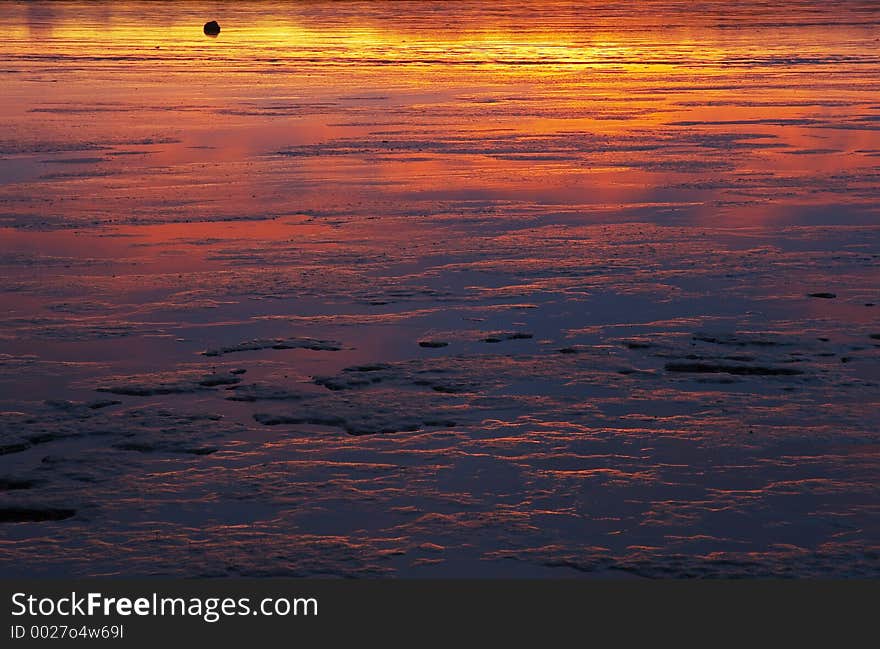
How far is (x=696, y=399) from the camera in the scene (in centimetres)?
783

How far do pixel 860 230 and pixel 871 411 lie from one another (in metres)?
5.27

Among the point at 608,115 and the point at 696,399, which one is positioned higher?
the point at 608,115

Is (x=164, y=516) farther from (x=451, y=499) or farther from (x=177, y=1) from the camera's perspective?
(x=177, y=1)

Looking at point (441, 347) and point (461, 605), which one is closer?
point (461, 605)

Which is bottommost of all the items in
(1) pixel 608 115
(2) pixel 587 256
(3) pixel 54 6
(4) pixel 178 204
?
(2) pixel 587 256

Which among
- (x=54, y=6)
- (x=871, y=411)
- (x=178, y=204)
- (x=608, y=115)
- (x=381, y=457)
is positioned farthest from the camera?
(x=54, y=6)

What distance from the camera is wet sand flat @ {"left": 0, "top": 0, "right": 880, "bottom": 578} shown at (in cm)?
609

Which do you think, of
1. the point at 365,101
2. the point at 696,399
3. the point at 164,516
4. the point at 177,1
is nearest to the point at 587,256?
the point at 696,399

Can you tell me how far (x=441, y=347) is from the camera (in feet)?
29.0

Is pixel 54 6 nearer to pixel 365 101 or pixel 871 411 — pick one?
pixel 365 101

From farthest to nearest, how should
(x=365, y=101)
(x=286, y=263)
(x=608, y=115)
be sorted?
(x=365, y=101)
(x=608, y=115)
(x=286, y=263)

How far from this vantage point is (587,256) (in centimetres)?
1147

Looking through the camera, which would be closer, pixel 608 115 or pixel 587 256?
pixel 587 256

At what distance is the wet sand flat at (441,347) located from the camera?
609cm
